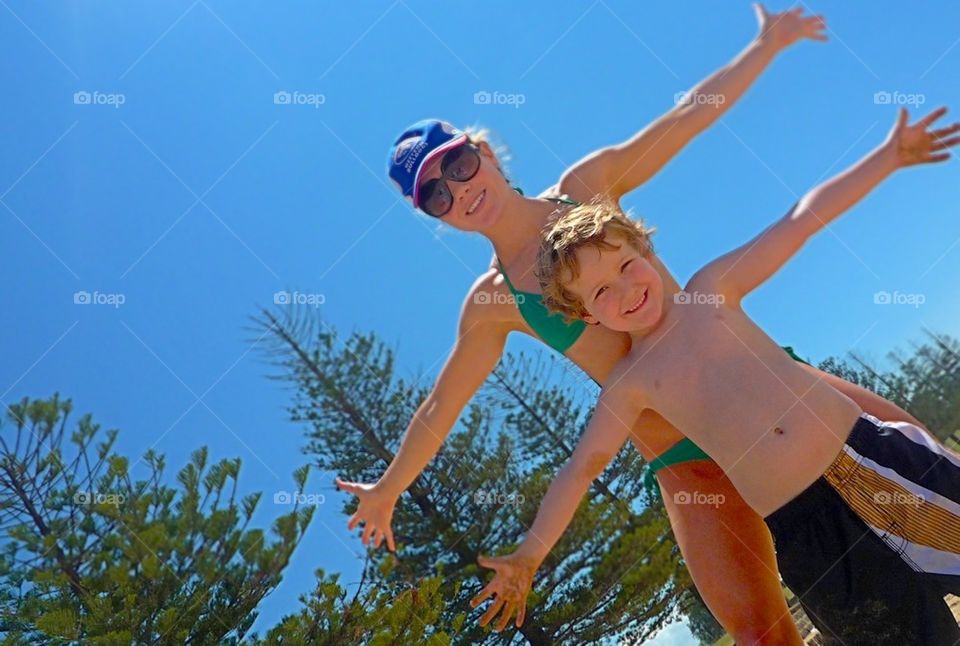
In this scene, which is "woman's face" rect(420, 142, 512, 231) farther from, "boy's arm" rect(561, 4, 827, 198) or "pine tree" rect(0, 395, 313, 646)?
"pine tree" rect(0, 395, 313, 646)

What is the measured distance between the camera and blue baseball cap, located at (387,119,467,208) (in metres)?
2.60

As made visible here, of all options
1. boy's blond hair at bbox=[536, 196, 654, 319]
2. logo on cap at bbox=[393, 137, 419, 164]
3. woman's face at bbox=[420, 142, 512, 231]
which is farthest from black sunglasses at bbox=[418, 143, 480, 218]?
boy's blond hair at bbox=[536, 196, 654, 319]

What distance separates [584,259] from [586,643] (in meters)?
8.34

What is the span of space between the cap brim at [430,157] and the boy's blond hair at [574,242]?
0.45 metres

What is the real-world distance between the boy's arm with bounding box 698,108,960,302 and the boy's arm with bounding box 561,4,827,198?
0.60 m

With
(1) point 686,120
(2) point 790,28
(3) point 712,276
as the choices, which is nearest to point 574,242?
(3) point 712,276

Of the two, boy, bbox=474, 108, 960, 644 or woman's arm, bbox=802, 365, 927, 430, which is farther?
woman's arm, bbox=802, 365, 927, 430

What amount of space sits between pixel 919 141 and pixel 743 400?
2.40ft

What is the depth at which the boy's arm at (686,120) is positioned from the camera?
262 cm

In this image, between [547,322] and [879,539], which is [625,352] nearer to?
[547,322]

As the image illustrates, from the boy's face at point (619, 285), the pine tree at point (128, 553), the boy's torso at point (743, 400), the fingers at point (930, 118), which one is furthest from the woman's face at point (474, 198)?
the pine tree at point (128, 553)

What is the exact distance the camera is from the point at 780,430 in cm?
205

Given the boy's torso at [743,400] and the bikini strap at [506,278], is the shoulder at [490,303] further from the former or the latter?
the boy's torso at [743,400]

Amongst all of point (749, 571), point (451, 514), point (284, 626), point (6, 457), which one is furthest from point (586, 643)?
point (749, 571)
